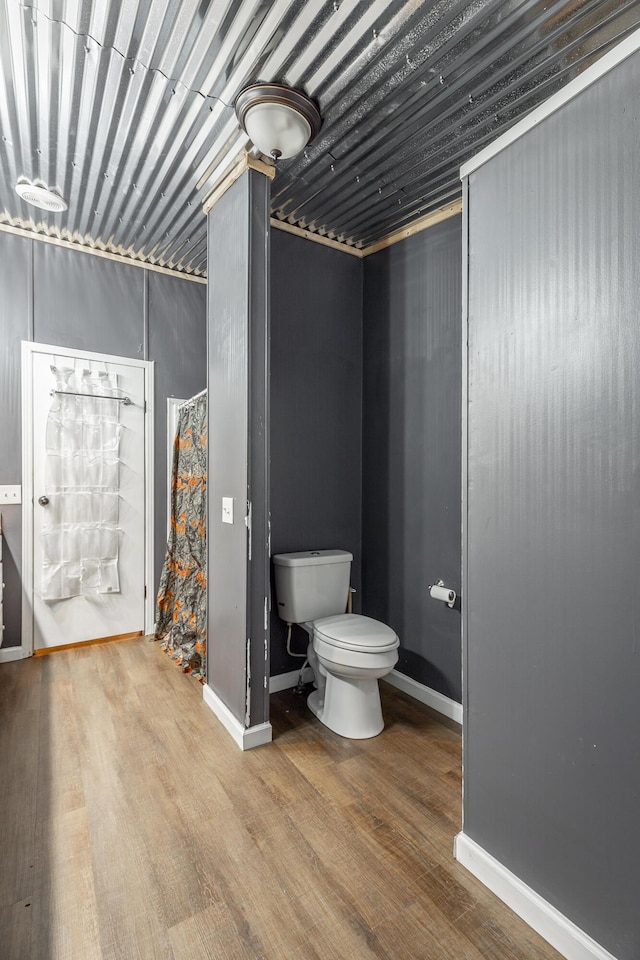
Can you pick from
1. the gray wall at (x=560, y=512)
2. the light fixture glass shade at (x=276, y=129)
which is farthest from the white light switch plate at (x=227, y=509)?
the light fixture glass shade at (x=276, y=129)

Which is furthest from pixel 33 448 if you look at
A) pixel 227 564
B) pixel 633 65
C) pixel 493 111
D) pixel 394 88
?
pixel 633 65

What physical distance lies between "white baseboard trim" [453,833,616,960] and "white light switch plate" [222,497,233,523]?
1.50 m

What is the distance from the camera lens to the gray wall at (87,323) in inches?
119

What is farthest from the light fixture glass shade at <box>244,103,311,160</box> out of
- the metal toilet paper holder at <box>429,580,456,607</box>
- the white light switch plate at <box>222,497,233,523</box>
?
the metal toilet paper holder at <box>429,580,456,607</box>

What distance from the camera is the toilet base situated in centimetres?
223

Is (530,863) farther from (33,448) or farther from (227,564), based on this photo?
(33,448)

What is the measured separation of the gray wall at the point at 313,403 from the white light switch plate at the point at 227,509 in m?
0.44

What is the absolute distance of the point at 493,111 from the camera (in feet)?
6.23

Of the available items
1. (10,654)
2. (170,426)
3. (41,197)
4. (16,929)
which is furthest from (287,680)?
(41,197)

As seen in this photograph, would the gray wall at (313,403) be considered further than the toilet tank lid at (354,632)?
Yes

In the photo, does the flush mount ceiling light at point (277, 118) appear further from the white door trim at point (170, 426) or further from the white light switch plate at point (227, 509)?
the white door trim at point (170, 426)

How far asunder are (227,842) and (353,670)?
80 cm

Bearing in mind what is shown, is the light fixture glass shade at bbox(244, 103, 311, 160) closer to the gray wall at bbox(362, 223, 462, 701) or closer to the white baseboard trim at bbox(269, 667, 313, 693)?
the gray wall at bbox(362, 223, 462, 701)

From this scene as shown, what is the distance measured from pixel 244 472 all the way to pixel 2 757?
1.58m
